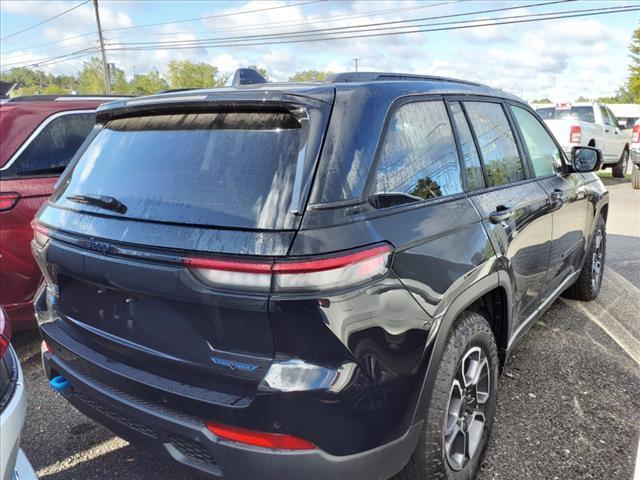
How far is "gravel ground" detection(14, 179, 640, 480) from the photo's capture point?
8.18 feet

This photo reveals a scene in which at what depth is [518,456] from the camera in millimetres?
2539

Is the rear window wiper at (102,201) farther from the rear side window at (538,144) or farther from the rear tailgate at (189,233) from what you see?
the rear side window at (538,144)

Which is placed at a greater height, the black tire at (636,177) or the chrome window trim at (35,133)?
the chrome window trim at (35,133)

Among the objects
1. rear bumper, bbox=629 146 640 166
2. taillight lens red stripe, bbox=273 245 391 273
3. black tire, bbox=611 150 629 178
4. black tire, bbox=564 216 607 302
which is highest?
taillight lens red stripe, bbox=273 245 391 273

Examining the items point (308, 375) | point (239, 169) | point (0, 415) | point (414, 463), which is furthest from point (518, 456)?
point (0, 415)

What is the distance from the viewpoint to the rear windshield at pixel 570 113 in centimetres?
1302

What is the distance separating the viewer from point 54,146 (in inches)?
149

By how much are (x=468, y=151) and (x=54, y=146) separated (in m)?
2.97

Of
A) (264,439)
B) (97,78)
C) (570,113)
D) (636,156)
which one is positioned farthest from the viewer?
(97,78)

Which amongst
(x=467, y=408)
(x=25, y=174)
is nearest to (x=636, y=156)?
(x=467, y=408)

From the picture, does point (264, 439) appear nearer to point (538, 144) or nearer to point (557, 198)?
point (557, 198)

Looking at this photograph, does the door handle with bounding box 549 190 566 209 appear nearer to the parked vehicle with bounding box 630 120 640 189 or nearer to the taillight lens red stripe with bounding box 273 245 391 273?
the taillight lens red stripe with bounding box 273 245 391 273

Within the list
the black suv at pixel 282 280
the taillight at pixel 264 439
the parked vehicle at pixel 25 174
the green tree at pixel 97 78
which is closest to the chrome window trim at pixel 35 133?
the parked vehicle at pixel 25 174

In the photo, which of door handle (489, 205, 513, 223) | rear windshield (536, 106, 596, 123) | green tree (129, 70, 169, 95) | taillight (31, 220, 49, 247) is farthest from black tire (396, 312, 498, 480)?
green tree (129, 70, 169, 95)
